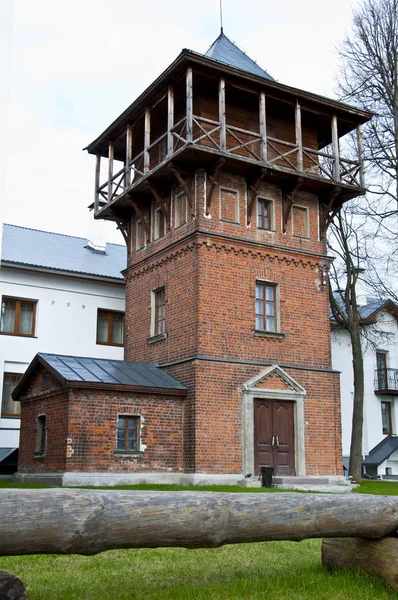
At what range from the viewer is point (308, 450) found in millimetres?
18812

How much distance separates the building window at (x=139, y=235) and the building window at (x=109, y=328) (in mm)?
5297

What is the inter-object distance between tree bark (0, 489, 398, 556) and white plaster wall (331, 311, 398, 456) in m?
24.7

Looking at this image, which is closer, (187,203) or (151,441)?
(151,441)

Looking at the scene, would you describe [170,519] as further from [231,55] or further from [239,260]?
[231,55]

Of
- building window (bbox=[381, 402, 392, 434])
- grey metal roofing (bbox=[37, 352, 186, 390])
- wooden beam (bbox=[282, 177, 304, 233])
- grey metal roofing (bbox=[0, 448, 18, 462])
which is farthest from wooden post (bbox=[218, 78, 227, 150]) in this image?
building window (bbox=[381, 402, 392, 434])

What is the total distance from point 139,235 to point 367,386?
14333 mm

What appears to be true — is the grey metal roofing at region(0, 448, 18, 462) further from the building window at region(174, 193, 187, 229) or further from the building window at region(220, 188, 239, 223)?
the building window at region(220, 188, 239, 223)

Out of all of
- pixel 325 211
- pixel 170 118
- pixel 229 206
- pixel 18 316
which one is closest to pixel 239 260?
pixel 229 206

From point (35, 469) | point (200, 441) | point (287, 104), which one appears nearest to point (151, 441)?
point (200, 441)

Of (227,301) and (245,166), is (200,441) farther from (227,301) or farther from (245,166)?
(245,166)

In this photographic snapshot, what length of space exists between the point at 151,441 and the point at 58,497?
43.8 feet

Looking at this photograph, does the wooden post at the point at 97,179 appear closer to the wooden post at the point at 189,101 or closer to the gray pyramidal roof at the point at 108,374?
the wooden post at the point at 189,101

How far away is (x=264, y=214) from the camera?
776 inches

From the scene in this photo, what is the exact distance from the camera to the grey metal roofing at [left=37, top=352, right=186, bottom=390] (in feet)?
55.9
